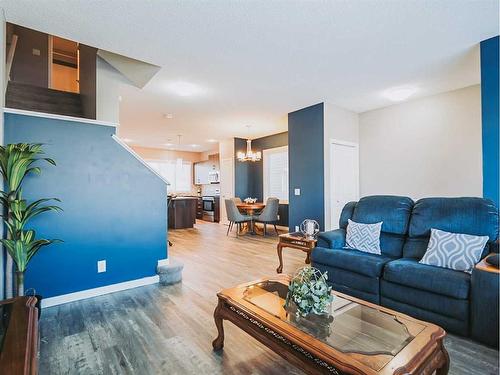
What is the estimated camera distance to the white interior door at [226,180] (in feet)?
28.1

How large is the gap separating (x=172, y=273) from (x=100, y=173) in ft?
4.90

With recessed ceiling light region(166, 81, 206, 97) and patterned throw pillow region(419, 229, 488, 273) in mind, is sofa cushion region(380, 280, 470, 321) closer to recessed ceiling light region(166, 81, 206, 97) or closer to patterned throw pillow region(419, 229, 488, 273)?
patterned throw pillow region(419, 229, 488, 273)

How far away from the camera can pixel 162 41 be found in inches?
110

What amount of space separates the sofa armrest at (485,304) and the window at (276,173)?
5.58 metres

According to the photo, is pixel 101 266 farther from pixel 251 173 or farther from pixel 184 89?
pixel 251 173

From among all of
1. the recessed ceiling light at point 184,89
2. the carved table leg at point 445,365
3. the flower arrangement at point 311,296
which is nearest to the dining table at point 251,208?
the recessed ceiling light at point 184,89

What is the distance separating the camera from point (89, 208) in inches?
116

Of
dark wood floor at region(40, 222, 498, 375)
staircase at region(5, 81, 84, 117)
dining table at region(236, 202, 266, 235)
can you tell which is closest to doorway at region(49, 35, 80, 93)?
staircase at region(5, 81, 84, 117)

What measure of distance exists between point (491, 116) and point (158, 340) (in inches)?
153

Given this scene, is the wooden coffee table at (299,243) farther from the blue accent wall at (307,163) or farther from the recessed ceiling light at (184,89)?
the recessed ceiling light at (184,89)

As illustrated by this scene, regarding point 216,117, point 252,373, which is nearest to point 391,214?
point 252,373

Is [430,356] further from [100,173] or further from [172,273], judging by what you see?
[100,173]

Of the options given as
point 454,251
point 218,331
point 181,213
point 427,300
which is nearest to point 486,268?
point 454,251

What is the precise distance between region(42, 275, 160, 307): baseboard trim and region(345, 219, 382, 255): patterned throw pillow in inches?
98.9
